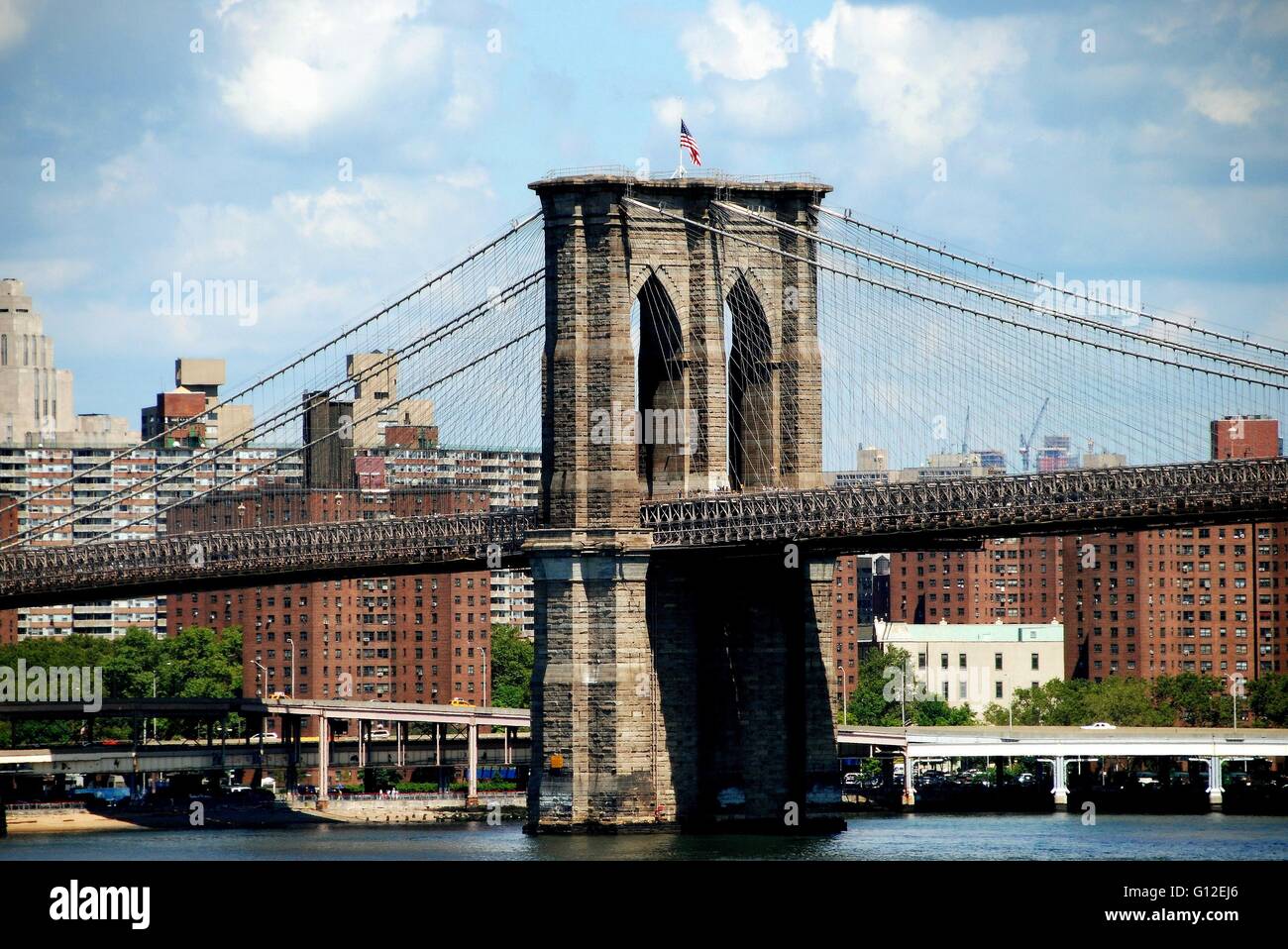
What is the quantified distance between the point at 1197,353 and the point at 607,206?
19664 millimetres

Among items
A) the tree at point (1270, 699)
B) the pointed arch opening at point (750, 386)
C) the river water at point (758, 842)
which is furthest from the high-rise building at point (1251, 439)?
the pointed arch opening at point (750, 386)

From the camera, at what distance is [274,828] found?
11819cm

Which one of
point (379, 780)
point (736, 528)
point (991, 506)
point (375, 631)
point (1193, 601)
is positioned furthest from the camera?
point (1193, 601)

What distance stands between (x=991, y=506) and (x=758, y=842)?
12.9 m

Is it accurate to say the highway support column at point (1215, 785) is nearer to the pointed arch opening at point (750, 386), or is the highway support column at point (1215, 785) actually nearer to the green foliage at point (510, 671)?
the pointed arch opening at point (750, 386)

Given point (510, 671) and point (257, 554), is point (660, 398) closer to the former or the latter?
point (257, 554)

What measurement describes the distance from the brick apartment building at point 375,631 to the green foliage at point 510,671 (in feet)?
5.59

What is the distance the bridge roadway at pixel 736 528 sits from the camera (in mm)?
83812

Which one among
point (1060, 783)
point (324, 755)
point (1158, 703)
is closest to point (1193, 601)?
point (1158, 703)

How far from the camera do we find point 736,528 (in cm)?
9050

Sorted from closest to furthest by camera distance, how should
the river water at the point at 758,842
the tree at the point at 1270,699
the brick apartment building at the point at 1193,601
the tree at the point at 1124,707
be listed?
the river water at the point at 758,842, the tree at the point at 1124,707, the tree at the point at 1270,699, the brick apartment building at the point at 1193,601

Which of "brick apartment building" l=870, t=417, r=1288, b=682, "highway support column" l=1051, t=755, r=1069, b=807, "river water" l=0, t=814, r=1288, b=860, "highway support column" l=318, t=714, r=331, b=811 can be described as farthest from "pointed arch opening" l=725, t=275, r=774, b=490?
"brick apartment building" l=870, t=417, r=1288, b=682
